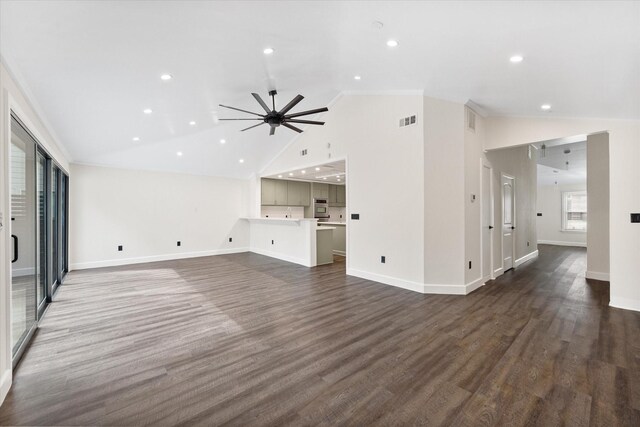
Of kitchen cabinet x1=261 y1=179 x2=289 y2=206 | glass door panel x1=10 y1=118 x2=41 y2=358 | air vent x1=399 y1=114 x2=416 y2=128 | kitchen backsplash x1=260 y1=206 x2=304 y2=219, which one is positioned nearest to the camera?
glass door panel x1=10 y1=118 x2=41 y2=358

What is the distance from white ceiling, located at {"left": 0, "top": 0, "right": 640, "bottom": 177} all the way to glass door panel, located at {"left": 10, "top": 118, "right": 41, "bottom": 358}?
55 centimetres

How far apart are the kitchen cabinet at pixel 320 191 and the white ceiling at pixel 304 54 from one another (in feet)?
16.3

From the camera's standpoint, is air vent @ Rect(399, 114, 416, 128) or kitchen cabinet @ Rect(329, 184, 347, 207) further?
kitchen cabinet @ Rect(329, 184, 347, 207)

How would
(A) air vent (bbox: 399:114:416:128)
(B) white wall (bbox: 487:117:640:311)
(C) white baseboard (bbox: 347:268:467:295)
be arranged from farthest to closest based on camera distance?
(A) air vent (bbox: 399:114:416:128) < (C) white baseboard (bbox: 347:268:467:295) < (B) white wall (bbox: 487:117:640:311)

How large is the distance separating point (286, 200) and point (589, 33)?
7269 mm

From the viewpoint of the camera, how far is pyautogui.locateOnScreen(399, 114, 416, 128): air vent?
427 centimetres

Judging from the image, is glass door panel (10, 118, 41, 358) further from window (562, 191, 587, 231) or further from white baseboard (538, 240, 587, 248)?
window (562, 191, 587, 231)

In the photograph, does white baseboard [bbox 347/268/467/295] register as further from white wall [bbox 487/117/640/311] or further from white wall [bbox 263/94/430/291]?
white wall [bbox 487/117/640/311]

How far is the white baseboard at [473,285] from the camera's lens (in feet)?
13.6

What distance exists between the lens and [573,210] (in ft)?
32.3

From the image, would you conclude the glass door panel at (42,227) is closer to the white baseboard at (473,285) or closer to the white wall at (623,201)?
the white baseboard at (473,285)

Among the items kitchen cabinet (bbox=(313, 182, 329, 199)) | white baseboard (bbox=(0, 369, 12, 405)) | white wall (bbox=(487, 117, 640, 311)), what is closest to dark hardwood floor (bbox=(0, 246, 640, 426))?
white baseboard (bbox=(0, 369, 12, 405))

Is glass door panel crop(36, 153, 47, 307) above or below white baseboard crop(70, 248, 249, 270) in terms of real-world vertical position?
above

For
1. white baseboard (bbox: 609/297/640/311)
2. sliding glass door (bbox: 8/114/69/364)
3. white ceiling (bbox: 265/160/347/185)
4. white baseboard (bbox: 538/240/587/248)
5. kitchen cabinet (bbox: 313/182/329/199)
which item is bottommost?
white baseboard (bbox: 609/297/640/311)
